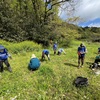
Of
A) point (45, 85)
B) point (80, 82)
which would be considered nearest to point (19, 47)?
point (45, 85)

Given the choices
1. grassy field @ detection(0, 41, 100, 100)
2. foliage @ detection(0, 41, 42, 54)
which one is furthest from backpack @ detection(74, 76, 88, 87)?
foliage @ detection(0, 41, 42, 54)

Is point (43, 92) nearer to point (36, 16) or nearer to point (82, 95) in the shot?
point (82, 95)

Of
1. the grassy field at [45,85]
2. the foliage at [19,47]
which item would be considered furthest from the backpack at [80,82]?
the foliage at [19,47]

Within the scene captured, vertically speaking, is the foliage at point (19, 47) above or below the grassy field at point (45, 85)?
above

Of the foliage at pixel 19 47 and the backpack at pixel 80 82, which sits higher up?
the foliage at pixel 19 47

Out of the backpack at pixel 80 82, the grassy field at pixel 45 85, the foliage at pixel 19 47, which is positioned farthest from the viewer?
the foliage at pixel 19 47

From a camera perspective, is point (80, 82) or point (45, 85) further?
point (80, 82)

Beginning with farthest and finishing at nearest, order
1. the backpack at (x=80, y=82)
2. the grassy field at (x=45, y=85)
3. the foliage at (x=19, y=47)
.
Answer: the foliage at (x=19, y=47), the backpack at (x=80, y=82), the grassy field at (x=45, y=85)

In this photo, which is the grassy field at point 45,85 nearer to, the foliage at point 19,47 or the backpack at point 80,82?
the backpack at point 80,82

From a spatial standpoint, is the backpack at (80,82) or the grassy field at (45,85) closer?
the grassy field at (45,85)

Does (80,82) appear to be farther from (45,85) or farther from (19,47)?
→ (19,47)

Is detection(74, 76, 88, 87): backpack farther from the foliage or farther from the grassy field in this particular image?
the foliage

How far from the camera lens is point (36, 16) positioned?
26.6 m

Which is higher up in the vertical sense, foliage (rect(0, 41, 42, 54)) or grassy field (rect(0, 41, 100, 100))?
foliage (rect(0, 41, 42, 54))
